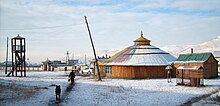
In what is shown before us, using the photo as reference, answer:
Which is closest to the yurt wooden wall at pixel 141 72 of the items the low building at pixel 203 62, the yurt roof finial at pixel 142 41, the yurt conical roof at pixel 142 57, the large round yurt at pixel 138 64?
the large round yurt at pixel 138 64

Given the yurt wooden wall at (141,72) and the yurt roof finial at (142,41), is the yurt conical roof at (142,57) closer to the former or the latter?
the yurt roof finial at (142,41)

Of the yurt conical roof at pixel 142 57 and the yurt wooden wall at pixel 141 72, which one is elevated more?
the yurt conical roof at pixel 142 57

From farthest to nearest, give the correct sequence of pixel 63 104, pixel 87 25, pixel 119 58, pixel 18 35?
pixel 18 35 < pixel 119 58 < pixel 87 25 < pixel 63 104

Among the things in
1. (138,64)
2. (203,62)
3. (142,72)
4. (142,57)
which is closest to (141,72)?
(142,72)

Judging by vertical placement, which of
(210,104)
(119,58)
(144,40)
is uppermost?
(144,40)

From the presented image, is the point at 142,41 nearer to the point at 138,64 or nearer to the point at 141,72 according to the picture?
the point at 138,64

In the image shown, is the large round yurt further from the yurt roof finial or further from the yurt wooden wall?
the yurt roof finial

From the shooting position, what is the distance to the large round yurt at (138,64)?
124ft

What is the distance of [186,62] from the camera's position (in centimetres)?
3822

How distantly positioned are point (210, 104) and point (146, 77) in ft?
70.1

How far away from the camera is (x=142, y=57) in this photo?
39438mm

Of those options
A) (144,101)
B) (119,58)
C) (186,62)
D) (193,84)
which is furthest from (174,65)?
(144,101)

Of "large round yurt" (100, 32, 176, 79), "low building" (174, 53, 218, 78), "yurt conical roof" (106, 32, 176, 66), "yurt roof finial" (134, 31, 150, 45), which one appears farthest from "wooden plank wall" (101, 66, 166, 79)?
"yurt roof finial" (134, 31, 150, 45)

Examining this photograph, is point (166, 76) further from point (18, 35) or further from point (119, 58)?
point (18, 35)
